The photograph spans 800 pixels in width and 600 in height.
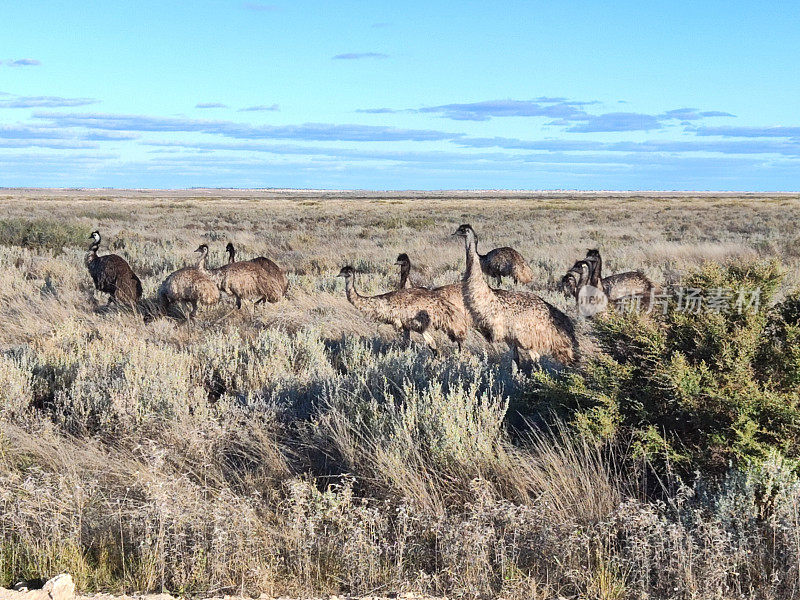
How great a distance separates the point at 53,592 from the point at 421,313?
5626mm

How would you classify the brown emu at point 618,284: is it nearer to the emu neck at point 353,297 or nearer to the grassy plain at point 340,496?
the emu neck at point 353,297

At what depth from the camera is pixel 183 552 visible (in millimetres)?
3463

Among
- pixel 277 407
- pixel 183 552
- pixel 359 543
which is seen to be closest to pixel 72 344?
pixel 277 407

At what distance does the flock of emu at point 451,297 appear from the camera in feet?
22.4

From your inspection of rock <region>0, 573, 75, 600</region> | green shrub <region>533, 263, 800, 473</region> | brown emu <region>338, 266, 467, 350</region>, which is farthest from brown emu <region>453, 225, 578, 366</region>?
rock <region>0, 573, 75, 600</region>

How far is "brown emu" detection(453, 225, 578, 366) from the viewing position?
678cm

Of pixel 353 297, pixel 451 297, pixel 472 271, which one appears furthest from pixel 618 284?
pixel 472 271

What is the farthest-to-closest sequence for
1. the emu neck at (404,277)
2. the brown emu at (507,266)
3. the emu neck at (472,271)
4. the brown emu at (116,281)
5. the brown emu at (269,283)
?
the brown emu at (507,266)
the brown emu at (116,281)
the brown emu at (269,283)
the emu neck at (404,277)
the emu neck at (472,271)

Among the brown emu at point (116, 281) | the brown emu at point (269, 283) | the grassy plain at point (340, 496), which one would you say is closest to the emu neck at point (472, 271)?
the grassy plain at point (340, 496)

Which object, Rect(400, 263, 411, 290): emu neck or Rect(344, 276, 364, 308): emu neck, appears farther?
Rect(400, 263, 411, 290): emu neck

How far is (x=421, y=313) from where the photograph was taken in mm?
8414

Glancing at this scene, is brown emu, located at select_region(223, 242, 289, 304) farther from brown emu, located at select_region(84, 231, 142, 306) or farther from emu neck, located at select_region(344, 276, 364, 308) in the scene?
emu neck, located at select_region(344, 276, 364, 308)

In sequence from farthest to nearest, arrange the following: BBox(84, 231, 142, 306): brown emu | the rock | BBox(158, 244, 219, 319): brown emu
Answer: BBox(84, 231, 142, 306): brown emu → BBox(158, 244, 219, 319): brown emu → the rock

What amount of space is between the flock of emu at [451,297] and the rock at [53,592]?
4.30m
